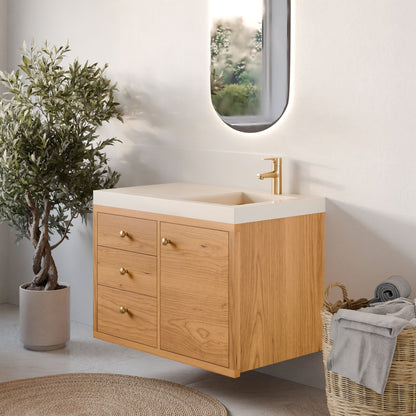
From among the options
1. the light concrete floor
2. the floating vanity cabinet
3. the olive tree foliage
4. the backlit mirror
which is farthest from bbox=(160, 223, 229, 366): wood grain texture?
the olive tree foliage

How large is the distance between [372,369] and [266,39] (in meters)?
1.47

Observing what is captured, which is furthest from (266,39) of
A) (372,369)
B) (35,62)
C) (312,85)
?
(372,369)

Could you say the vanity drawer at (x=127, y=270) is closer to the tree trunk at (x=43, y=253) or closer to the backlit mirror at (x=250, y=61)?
the tree trunk at (x=43, y=253)

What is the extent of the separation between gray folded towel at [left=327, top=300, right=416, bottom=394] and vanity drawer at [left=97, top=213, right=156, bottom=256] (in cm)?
87

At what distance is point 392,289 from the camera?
255 centimetres

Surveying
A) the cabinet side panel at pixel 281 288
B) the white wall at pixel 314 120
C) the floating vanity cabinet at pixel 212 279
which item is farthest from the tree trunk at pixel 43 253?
the cabinet side panel at pixel 281 288

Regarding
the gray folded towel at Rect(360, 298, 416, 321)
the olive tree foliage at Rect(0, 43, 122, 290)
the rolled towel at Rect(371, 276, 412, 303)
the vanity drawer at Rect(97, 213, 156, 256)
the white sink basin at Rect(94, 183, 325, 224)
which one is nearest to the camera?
the gray folded towel at Rect(360, 298, 416, 321)

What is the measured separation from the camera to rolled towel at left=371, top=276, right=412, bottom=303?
254 centimetres

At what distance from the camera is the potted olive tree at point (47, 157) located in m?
3.43

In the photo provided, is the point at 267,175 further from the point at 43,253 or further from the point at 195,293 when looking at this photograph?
the point at 43,253

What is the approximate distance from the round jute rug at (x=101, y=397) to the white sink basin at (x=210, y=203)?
749mm

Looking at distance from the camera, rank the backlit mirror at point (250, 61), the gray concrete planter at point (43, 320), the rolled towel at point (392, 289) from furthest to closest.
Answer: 1. the gray concrete planter at point (43, 320)
2. the backlit mirror at point (250, 61)
3. the rolled towel at point (392, 289)

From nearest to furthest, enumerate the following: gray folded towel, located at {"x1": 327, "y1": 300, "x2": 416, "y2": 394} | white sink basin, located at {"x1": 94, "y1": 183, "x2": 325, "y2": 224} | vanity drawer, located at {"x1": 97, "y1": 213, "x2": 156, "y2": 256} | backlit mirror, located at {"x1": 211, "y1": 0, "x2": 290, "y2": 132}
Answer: gray folded towel, located at {"x1": 327, "y1": 300, "x2": 416, "y2": 394} < white sink basin, located at {"x1": 94, "y1": 183, "x2": 325, "y2": 224} < vanity drawer, located at {"x1": 97, "y1": 213, "x2": 156, "y2": 256} < backlit mirror, located at {"x1": 211, "y1": 0, "x2": 290, "y2": 132}

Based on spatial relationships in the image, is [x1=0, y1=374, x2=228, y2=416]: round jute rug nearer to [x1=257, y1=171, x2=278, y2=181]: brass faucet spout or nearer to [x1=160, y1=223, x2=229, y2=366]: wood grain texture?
[x1=160, y1=223, x2=229, y2=366]: wood grain texture
